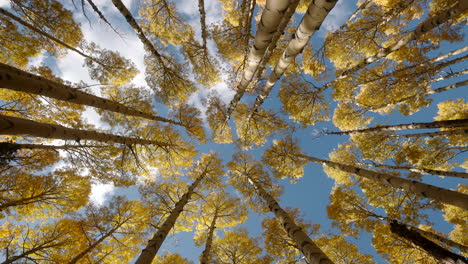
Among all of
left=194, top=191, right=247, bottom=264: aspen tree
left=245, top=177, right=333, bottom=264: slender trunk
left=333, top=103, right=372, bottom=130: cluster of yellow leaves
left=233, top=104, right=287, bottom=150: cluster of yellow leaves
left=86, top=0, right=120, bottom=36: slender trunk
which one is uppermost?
left=333, top=103, right=372, bottom=130: cluster of yellow leaves

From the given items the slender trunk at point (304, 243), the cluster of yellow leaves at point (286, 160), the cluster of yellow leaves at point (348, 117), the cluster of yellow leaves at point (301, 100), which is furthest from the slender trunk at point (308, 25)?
the cluster of yellow leaves at point (348, 117)

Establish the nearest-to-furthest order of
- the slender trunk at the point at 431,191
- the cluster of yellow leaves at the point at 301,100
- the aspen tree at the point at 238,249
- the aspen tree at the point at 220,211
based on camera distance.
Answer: the slender trunk at the point at 431,191 → the cluster of yellow leaves at the point at 301,100 → the aspen tree at the point at 238,249 → the aspen tree at the point at 220,211

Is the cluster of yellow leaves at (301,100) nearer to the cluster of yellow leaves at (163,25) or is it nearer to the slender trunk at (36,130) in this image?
the cluster of yellow leaves at (163,25)

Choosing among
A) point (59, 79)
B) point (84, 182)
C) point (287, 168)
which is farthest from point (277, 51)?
point (84, 182)

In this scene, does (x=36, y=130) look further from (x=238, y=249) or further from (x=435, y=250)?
(x=238, y=249)

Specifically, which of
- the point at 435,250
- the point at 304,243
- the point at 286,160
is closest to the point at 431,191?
the point at 435,250

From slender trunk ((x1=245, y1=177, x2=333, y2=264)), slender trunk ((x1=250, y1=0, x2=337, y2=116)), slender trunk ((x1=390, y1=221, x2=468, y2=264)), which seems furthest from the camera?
Answer: slender trunk ((x1=390, y1=221, x2=468, y2=264))

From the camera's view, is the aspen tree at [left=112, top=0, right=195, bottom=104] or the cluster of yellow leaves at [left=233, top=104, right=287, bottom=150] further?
the cluster of yellow leaves at [left=233, top=104, right=287, bottom=150]

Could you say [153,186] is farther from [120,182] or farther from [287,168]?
[287,168]

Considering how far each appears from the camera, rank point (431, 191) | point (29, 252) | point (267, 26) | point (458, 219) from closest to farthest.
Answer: point (267, 26), point (431, 191), point (29, 252), point (458, 219)

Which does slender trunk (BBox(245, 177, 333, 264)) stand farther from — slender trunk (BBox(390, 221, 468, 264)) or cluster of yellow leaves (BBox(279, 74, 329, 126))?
cluster of yellow leaves (BBox(279, 74, 329, 126))

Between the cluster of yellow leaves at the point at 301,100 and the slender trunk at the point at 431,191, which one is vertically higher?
the cluster of yellow leaves at the point at 301,100

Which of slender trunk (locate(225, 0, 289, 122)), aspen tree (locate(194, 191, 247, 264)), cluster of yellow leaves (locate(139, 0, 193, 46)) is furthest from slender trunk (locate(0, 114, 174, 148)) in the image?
aspen tree (locate(194, 191, 247, 264))

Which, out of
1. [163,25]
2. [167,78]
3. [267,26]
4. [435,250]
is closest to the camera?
[267,26]
